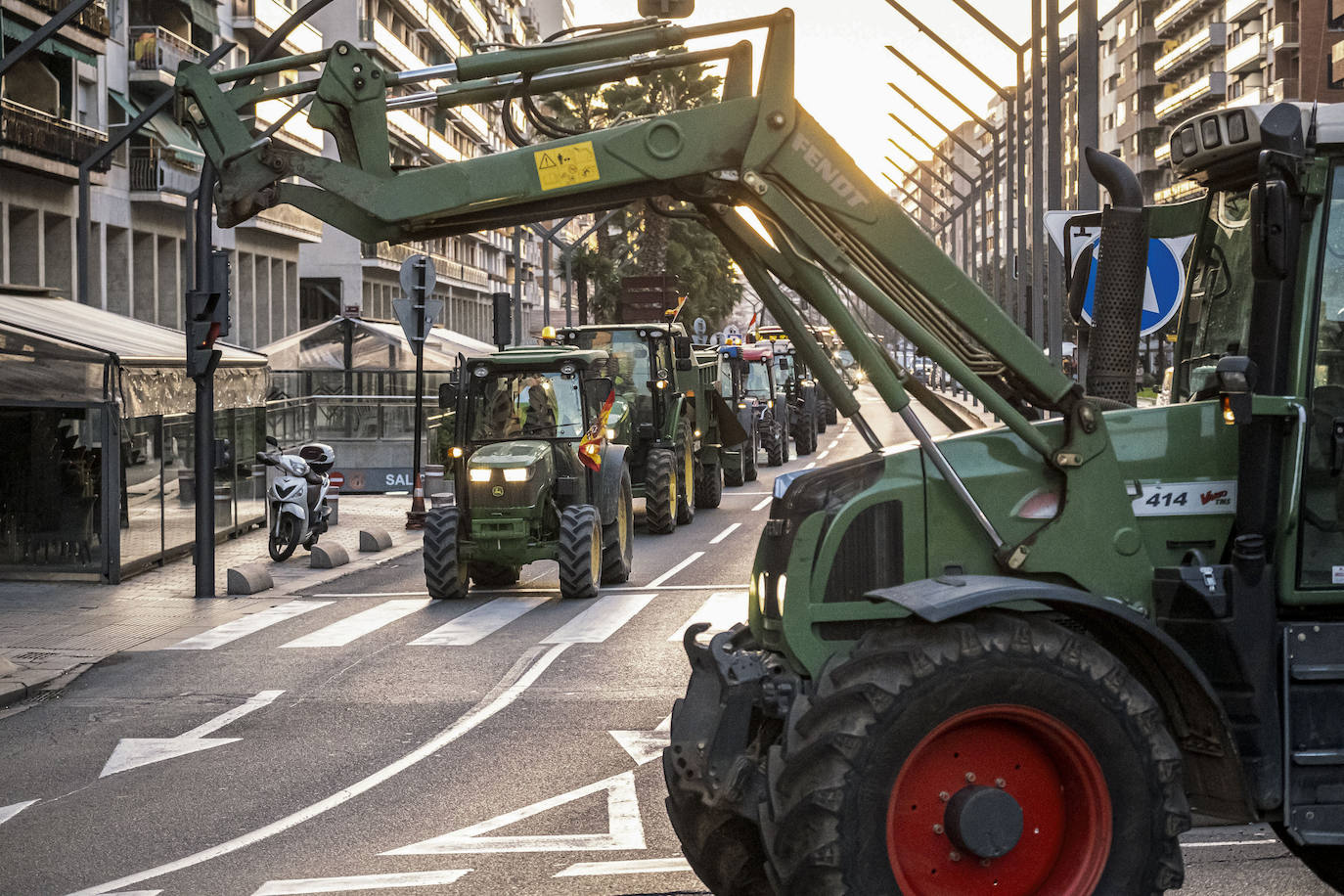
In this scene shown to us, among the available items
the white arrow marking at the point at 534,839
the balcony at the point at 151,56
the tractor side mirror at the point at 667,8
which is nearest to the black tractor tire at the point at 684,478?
the white arrow marking at the point at 534,839

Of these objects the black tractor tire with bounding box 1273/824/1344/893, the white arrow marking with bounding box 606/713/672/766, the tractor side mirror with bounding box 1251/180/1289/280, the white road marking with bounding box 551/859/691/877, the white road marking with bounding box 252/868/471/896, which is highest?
the tractor side mirror with bounding box 1251/180/1289/280

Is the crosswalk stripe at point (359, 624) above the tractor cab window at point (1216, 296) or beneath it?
beneath

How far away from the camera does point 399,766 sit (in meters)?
9.67

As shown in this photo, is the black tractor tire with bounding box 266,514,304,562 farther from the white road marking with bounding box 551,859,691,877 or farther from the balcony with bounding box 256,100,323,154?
the balcony with bounding box 256,100,323,154

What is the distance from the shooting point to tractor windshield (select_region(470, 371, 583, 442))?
18.4 m

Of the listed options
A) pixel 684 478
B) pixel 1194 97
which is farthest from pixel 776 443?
pixel 1194 97

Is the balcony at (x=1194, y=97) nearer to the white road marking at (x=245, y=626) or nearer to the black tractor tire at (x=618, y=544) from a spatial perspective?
the black tractor tire at (x=618, y=544)

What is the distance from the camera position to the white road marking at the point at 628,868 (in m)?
7.30

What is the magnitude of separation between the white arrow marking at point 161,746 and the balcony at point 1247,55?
263 feet

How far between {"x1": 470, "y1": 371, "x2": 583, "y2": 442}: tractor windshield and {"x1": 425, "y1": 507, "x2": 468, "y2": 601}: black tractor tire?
158cm

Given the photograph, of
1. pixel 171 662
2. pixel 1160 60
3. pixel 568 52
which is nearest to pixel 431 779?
→ pixel 568 52

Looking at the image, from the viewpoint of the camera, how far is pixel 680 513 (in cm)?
2634

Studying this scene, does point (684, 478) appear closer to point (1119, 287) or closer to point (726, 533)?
point (726, 533)

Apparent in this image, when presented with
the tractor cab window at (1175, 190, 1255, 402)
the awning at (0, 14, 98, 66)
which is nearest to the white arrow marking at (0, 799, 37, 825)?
the tractor cab window at (1175, 190, 1255, 402)
